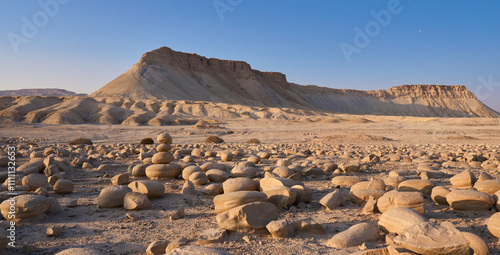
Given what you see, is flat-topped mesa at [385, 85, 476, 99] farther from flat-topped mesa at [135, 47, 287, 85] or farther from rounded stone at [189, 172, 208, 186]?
rounded stone at [189, 172, 208, 186]

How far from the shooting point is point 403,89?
4035 inches

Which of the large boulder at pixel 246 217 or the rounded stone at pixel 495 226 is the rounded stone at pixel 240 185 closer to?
the large boulder at pixel 246 217

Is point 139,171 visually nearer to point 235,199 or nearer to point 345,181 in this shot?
point 235,199

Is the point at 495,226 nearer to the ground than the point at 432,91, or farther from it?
nearer to the ground

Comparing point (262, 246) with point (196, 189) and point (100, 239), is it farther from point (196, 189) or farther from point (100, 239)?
point (196, 189)

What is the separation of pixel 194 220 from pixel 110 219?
0.88m

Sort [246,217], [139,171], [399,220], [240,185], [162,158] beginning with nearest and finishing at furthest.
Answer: [399,220]
[246,217]
[240,185]
[139,171]
[162,158]

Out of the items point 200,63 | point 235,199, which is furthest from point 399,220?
point 200,63

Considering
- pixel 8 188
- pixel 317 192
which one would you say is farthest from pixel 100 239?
pixel 317 192

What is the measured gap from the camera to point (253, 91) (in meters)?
73.9

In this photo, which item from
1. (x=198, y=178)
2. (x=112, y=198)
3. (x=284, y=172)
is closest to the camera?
(x=112, y=198)

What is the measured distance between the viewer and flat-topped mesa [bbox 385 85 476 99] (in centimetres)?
10131

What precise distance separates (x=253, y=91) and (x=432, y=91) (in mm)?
64719

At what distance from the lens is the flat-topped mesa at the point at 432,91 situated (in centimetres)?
10131
